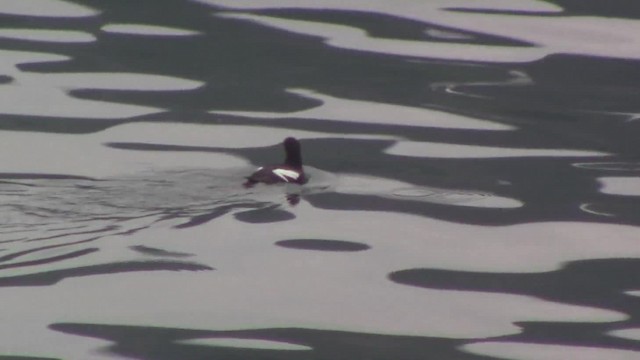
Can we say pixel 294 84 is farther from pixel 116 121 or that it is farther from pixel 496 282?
pixel 496 282

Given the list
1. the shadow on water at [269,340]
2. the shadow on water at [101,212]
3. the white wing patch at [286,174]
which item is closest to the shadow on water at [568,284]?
the shadow on water at [269,340]

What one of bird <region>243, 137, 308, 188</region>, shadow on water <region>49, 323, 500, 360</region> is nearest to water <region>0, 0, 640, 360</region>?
shadow on water <region>49, 323, 500, 360</region>

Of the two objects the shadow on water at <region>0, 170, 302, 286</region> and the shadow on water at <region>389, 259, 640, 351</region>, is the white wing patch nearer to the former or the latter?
the shadow on water at <region>0, 170, 302, 286</region>

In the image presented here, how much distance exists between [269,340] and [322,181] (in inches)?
152

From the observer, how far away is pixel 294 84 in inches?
683

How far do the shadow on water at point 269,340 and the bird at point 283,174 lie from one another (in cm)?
304

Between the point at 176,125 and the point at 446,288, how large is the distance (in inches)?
187

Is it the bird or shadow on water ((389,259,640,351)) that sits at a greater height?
the bird

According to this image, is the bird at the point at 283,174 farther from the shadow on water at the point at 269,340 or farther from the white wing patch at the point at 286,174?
the shadow on water at the point at 269,340

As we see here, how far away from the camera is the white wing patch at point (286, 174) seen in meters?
13.6

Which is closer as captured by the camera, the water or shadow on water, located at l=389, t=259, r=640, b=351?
the water

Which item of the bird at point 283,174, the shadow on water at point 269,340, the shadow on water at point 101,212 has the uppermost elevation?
the bird at point 283,174

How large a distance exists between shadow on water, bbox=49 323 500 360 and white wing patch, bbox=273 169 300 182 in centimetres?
304

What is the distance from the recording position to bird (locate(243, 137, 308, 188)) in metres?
13.6
